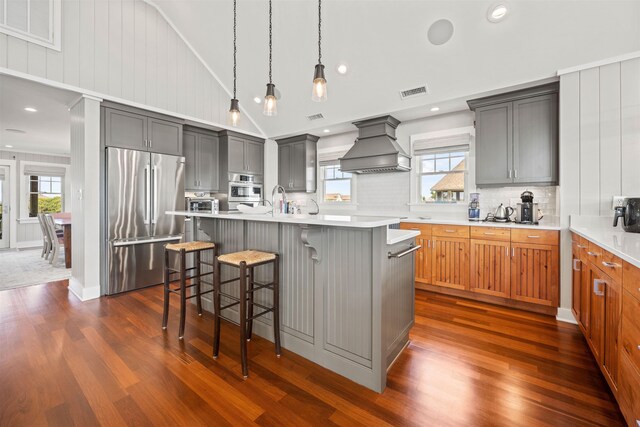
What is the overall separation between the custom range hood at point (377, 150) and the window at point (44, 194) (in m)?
8.76

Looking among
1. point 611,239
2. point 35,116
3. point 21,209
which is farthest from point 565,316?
point 21,209

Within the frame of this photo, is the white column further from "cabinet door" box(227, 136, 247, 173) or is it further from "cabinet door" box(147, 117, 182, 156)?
"cabinet door" box(227, 136, 247, 173)

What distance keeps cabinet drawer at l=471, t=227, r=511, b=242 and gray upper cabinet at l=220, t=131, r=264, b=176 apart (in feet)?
13.8

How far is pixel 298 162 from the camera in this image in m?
5.79

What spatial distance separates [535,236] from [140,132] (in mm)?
5270

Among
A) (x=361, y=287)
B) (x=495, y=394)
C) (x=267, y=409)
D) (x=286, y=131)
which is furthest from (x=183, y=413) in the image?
(x=286, y=131)

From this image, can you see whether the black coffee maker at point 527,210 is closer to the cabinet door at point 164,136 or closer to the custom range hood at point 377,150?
the custom range hood at point 377,150

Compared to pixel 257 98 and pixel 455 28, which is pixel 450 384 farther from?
pixel 257 98

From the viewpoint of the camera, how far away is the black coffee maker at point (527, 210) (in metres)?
3.46

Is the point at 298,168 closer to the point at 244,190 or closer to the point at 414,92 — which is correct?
the point at 244,190

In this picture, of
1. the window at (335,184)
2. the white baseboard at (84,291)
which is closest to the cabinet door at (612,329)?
the window at (335,184)

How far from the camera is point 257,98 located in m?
5.05

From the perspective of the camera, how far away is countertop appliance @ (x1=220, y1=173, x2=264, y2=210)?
5.40 metres

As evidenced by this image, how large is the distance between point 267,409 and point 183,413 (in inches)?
19.2
